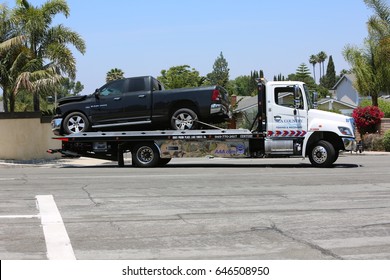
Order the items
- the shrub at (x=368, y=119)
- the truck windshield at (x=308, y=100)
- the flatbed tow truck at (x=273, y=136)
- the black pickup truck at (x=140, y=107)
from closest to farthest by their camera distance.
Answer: the black pickup truck at (x=140, y=107) → the flatbed tow truck at (x=273, y=136) → the truck windshield at (x=308, y=100) → the shrub at (x=368, y=119)

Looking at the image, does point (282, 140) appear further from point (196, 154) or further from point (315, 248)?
point (315, 248)

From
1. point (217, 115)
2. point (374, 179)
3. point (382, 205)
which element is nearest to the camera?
point (382, 205)

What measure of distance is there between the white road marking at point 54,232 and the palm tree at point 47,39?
13.7 metres

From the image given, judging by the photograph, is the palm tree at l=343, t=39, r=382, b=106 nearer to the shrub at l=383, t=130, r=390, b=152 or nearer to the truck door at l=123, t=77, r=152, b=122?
the shrub at l=383, t=130, r=390, b=152

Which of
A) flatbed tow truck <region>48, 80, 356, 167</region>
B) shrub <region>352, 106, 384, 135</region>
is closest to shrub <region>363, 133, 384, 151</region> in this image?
shrub <region>352, 106, 384, 135</region>

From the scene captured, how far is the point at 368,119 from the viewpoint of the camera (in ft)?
102

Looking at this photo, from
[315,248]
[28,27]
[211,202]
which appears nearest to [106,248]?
[315,248]

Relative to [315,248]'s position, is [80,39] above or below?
above

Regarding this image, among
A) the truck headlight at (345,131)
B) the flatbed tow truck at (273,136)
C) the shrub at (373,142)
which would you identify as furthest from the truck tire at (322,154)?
the shrub at (373,142)

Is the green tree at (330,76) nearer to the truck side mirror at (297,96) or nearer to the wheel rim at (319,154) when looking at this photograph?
the wheel rim at (319,154)

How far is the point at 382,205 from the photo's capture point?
9.47 metres

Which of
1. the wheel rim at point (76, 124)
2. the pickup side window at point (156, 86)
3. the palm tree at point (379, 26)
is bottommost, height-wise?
the wheel rim at point (76, 124)

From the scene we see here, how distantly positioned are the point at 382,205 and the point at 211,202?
3105 millimetres

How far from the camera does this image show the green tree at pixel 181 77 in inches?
2544
